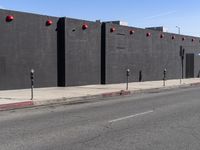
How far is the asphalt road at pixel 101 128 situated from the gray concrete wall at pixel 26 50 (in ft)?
21.2

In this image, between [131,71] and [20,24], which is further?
[131,71]

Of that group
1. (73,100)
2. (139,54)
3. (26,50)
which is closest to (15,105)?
(73,100)

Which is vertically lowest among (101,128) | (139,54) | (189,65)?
(101,128)

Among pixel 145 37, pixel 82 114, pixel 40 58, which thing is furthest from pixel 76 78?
pixel 82 114

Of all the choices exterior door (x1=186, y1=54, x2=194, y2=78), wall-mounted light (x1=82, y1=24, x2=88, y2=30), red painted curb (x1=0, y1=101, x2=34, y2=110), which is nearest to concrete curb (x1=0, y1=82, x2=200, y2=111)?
red painted curb (x1=0, y1=101, x2=34, y2=110)

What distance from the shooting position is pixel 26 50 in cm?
2164

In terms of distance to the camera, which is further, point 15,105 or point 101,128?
point 15,105

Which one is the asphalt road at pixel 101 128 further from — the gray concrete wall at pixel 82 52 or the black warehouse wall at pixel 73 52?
the gray concrete wall at pixel 82 52

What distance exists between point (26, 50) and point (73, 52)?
3.79m

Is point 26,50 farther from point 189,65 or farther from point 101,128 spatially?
point 189,65

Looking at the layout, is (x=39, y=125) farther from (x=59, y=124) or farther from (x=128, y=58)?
(x=128, y=58)

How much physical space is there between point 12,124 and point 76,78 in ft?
46.0

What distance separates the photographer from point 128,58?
29.7 meters

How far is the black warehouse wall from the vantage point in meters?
21.0
